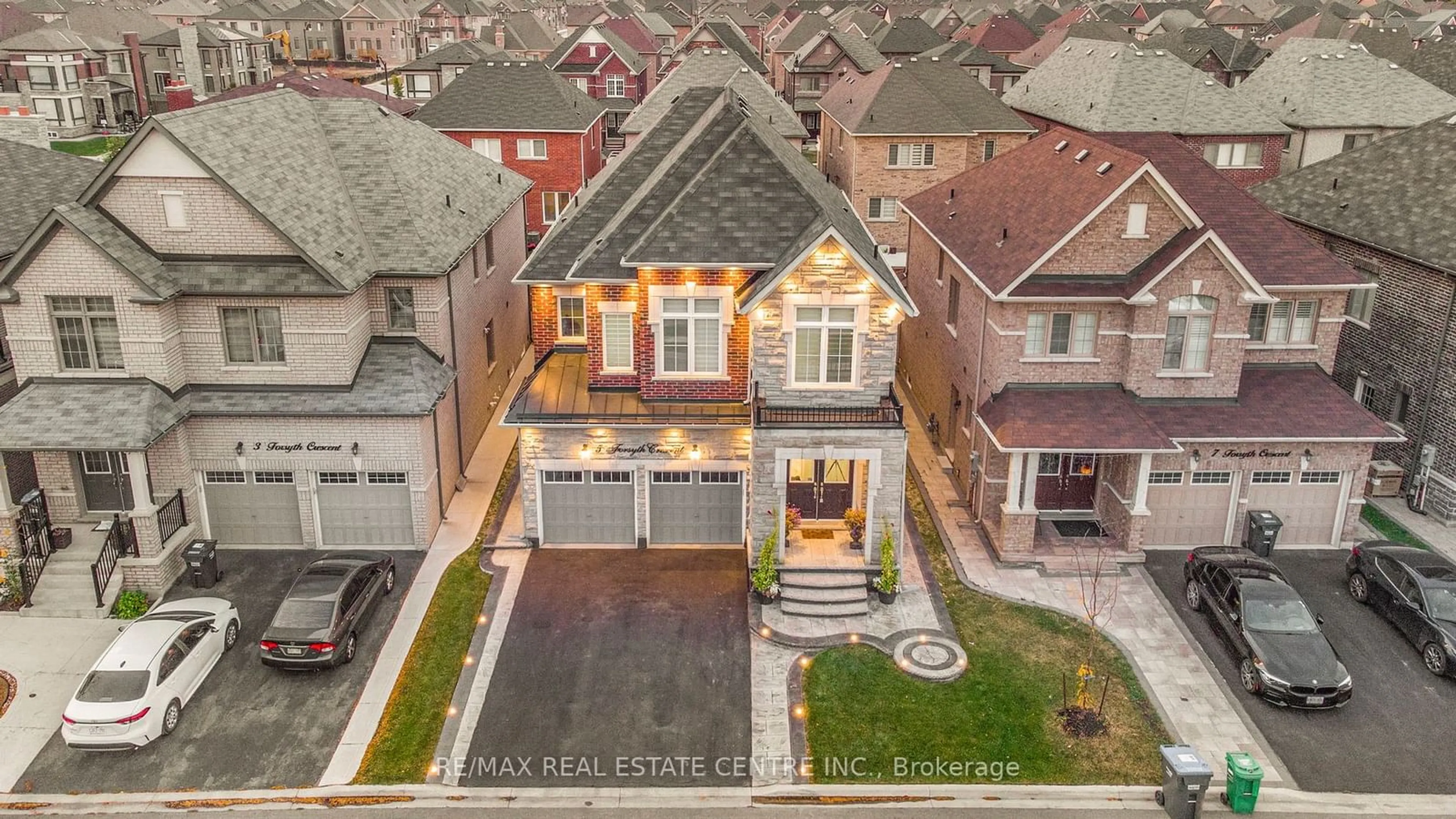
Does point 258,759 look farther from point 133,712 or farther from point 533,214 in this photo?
point 533,214

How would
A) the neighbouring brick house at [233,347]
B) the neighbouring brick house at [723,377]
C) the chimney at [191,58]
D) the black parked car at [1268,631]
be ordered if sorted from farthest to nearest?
1. the chimney at [191,58]
2. the neighbouring brick house at [723,377]
3. the neighbouring brick house at [233,347]
4. the black parked car at [1268,631]

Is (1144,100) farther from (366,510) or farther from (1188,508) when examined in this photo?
(366,510)

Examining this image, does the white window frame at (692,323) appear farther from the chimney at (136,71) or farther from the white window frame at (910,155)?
the chimney at (136,71)

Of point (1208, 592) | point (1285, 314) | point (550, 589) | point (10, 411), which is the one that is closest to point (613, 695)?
point (550, 589)

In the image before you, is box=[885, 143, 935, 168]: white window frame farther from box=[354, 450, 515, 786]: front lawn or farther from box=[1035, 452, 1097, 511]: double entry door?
box=[354, 450, 515, 786]: front lawn

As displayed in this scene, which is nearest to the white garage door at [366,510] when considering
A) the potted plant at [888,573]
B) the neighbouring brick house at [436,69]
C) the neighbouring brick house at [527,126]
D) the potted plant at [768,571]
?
the potted plant at [768,571]
